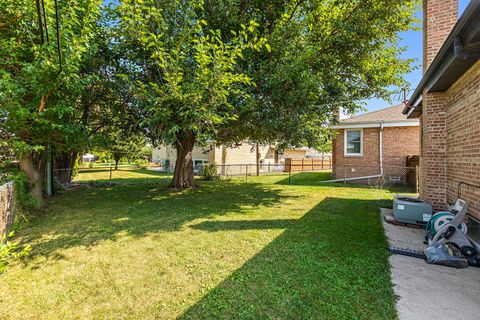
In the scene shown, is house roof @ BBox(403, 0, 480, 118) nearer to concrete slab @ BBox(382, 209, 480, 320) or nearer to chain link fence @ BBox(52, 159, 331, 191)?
concrete slab @ BBox(382, 209, 480, 320)

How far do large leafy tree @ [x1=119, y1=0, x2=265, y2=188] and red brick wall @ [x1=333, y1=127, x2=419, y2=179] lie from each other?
9.10 meters

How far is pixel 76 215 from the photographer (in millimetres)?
6273

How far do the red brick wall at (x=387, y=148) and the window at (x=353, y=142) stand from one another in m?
0.23

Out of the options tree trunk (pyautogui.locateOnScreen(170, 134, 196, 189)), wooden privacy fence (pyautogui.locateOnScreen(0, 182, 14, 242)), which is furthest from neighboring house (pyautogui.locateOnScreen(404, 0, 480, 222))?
tree trunk (pyautogui.locateOnScreen(170, 134, 196, 189))

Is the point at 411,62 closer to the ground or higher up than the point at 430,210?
higher up

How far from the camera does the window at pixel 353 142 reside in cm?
1305

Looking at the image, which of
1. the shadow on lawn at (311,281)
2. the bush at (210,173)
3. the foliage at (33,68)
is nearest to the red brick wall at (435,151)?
the shadow on lawn at (311,281)

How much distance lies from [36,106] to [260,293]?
5927 millimetres

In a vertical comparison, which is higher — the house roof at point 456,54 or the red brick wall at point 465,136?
the house roof at point 456,54

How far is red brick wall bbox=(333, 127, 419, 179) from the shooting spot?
11906mm

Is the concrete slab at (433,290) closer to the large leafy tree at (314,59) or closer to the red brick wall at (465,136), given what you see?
the red brick wall at (465,136)

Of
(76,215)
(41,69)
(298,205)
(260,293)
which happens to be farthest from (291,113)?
(76,215)

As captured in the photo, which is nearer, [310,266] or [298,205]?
[310,266]

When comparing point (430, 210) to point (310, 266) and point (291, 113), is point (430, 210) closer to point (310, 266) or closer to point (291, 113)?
point (310, 266)
